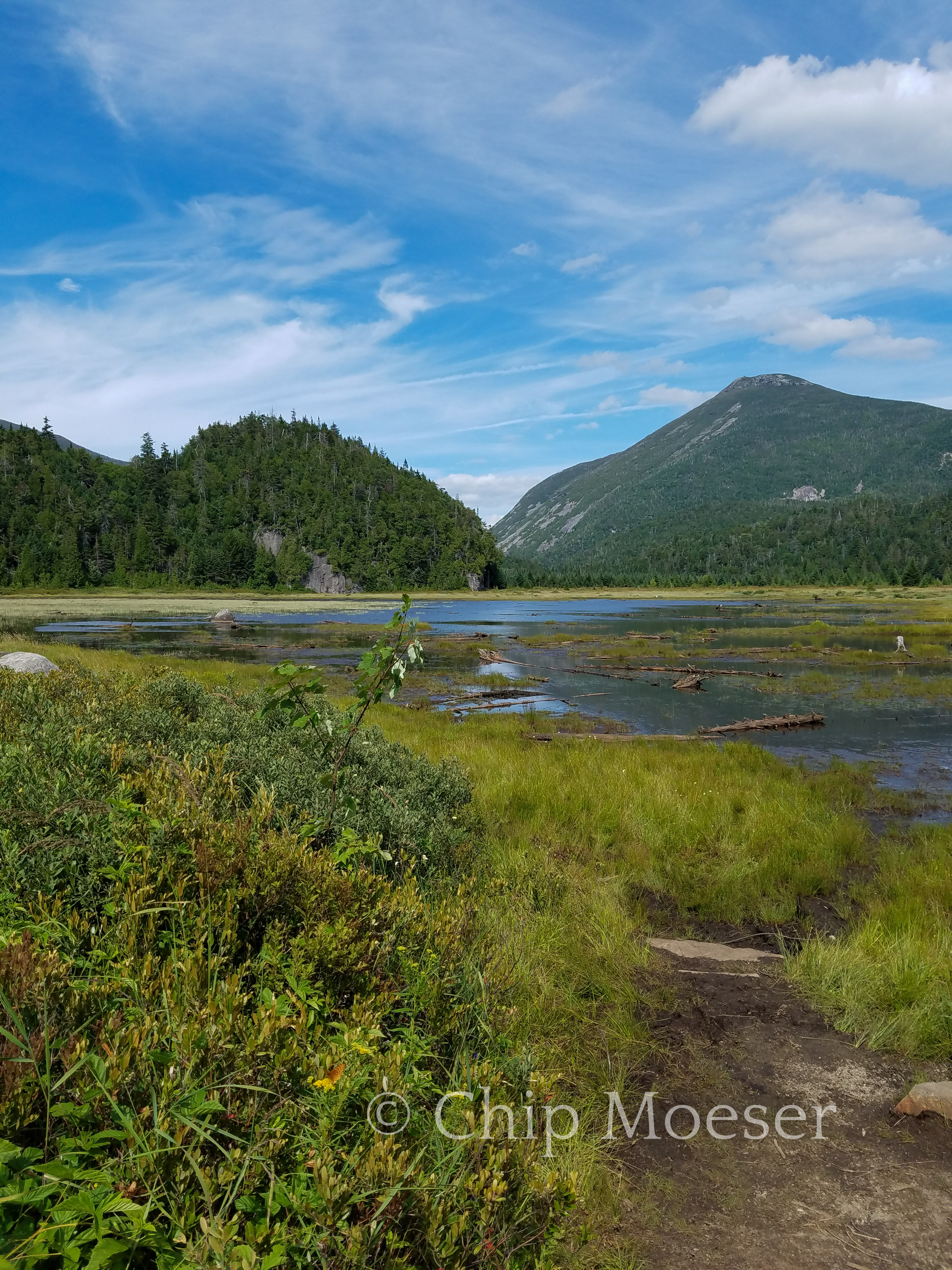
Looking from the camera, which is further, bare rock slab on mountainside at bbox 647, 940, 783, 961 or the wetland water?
the wetland water

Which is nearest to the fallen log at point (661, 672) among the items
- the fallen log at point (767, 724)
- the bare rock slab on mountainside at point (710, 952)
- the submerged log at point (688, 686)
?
the submerged log at point (688, 686)

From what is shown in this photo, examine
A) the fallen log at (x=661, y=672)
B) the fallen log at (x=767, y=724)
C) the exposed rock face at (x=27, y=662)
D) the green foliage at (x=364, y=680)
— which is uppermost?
the green foliage at (x=364, y=680)

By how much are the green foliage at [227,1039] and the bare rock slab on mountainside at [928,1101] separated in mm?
2668

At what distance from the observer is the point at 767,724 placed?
20750 millimetres

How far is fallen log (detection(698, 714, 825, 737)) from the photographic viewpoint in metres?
20.1

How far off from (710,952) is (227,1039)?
5675 millimetres

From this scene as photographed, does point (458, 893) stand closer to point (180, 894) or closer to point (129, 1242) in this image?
point (180, 894)

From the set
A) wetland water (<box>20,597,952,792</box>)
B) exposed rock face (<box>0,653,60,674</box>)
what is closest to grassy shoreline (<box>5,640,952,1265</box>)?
exposed rock face (<box>0,653,60,674</box>)

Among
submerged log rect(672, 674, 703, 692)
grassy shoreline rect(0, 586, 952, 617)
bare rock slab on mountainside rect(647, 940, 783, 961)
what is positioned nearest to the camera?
bare rock slab on mountainside rect(647, 940, 783, 961)

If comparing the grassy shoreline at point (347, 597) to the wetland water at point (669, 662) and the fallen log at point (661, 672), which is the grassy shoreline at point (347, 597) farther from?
the fallen log at point (661, 672)

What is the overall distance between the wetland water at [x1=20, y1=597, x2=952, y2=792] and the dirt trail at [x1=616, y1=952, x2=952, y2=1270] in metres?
11.6

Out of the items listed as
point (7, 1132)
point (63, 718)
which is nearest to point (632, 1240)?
point (7, 1132)

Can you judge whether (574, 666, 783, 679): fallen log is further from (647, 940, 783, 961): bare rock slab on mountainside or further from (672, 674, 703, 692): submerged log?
(647, 940, 783, 961): bare rock slab on mountainside

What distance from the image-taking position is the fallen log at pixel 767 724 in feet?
66.0
